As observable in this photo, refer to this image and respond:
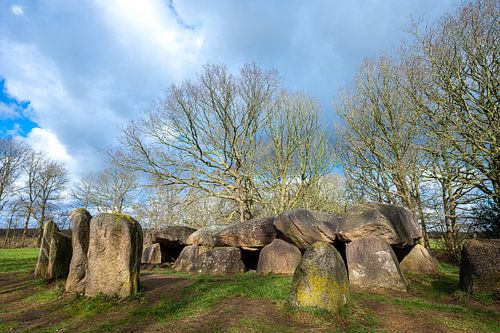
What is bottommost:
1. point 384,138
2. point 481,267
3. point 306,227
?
point 481,267

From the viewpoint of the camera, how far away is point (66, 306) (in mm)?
6859

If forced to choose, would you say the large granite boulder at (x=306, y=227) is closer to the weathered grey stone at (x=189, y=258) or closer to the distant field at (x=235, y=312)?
the distant field at (x=235, y=312)

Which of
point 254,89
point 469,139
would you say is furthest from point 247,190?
point 469,139

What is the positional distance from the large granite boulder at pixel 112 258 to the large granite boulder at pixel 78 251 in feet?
2.49

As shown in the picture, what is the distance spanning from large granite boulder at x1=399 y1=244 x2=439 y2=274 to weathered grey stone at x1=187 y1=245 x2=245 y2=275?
6.29 metres

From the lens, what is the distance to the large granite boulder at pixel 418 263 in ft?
37.7

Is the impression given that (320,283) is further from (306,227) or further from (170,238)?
(170,238)

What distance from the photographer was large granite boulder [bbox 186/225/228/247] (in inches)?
541

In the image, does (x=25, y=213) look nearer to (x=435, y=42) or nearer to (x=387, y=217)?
(x=387, y=217)

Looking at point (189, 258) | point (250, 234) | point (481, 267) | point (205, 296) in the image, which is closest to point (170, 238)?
point (189, 258)

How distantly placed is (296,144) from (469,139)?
11.6m

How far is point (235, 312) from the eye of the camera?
5.99m

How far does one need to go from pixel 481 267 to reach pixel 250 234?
780 cm

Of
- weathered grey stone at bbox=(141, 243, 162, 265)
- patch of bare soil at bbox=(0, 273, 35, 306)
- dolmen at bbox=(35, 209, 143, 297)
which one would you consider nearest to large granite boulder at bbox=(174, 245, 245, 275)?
weathered grey stone at bbox=(141, 243, 162, 265)
